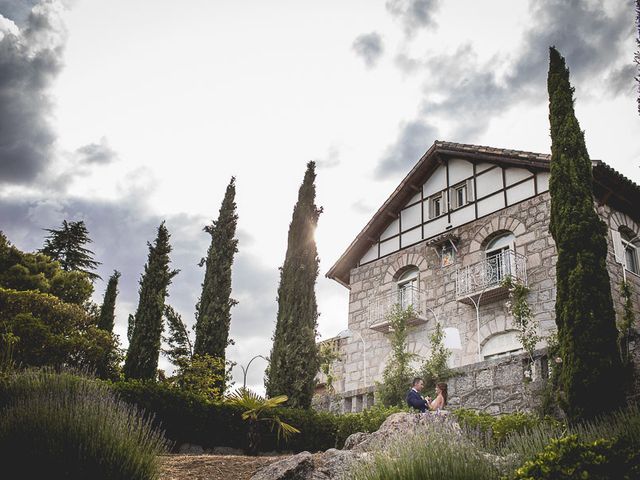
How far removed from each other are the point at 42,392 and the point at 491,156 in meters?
11.7

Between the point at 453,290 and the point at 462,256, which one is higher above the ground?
the point at 462,256

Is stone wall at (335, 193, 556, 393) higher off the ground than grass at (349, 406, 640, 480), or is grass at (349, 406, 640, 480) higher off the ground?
stone wall at (335, 193, 556, 393)

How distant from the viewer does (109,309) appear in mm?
20953

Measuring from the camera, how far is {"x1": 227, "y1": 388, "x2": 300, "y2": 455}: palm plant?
8820mm

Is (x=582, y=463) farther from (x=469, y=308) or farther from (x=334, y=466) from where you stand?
(x=469, y=308)

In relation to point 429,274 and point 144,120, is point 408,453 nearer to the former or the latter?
point 144,120

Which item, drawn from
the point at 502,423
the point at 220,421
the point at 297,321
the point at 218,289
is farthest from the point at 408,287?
the point at 220,421

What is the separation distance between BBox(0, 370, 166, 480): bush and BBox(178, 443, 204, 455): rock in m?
3.06

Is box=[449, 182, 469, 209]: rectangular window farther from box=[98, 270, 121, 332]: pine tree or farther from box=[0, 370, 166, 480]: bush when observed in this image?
box=[98, 270, 121, 332]: pine tree

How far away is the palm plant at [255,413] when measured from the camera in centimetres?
882

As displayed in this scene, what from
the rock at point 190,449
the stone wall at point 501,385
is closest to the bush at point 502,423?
the stone wall at point 501,385

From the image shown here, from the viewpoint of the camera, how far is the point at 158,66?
32.9 feet

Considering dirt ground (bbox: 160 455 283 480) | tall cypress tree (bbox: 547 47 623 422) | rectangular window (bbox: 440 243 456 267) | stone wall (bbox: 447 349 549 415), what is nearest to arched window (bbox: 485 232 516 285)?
rectangular window (bbox: 440 243 456 267)

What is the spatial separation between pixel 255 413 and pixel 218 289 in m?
6.44
